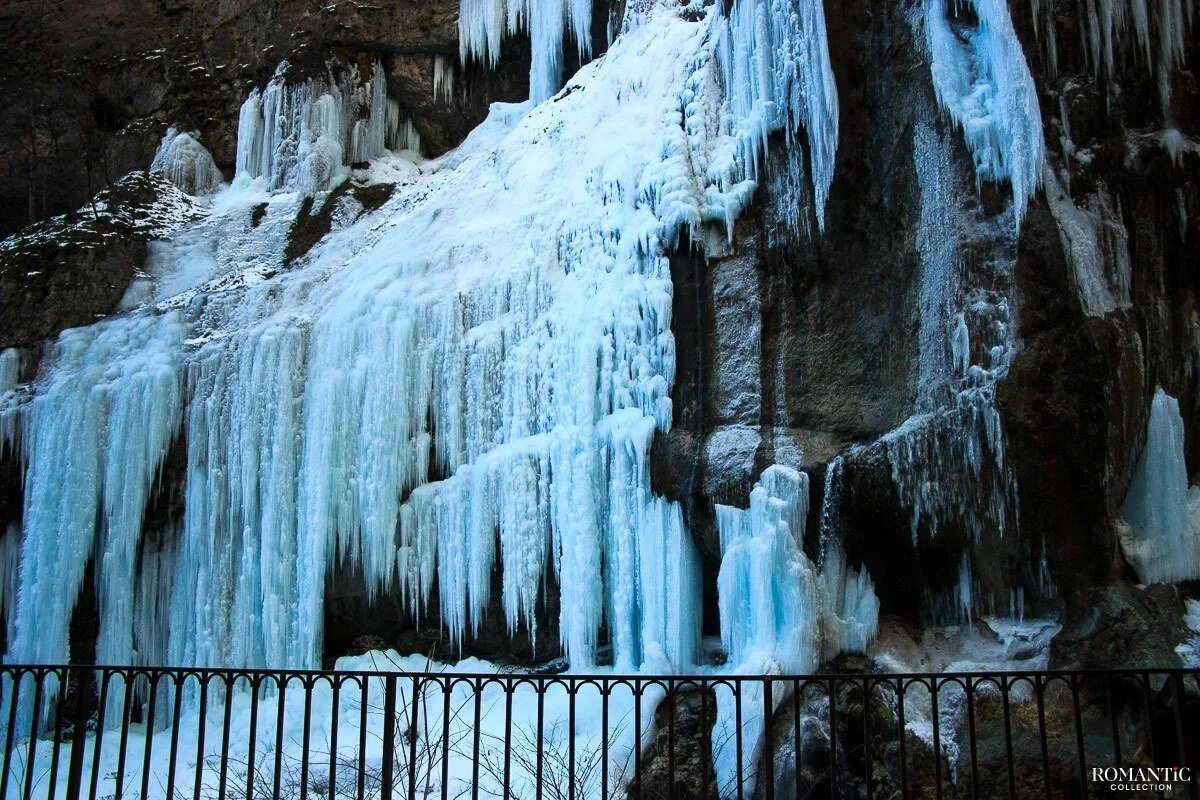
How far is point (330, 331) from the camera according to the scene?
13.4m

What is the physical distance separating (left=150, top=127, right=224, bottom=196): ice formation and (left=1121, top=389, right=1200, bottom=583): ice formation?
55.1 ft

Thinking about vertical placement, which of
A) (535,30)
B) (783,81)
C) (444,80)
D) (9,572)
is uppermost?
(535,30)

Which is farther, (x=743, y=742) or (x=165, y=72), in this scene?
(x=165, y=72)

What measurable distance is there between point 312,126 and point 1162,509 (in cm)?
1563

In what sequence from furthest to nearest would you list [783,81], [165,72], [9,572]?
[165,72]
[9,572]
[783,81]

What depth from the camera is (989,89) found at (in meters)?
9.78

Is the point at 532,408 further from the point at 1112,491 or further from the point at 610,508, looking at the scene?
the point at 1112,491

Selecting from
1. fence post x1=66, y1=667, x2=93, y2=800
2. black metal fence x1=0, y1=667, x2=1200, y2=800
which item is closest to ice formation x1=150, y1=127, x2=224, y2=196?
black metal fence x1=0, y1=667, x2=1200, y2=800

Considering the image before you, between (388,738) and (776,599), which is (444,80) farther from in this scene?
(388,738)

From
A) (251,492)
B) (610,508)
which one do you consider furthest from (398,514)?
(610,508)

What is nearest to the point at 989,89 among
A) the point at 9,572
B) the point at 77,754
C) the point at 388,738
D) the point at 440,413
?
the point at 440,413

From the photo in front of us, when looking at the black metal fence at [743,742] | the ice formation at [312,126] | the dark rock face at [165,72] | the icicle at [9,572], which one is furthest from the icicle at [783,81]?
the icicle at [9,572]

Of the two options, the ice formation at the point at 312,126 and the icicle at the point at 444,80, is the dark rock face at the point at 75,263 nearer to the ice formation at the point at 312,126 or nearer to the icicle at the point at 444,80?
the ice formation at the point at 312,126

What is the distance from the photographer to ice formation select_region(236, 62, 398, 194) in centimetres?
1902
